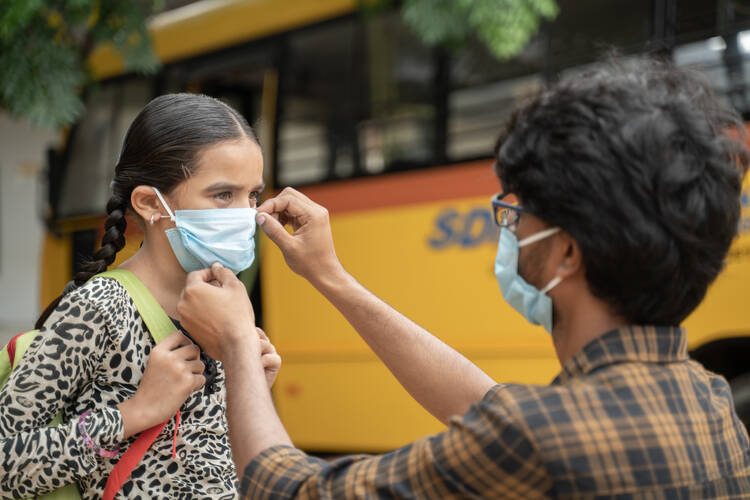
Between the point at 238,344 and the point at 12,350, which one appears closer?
the point at 238,344

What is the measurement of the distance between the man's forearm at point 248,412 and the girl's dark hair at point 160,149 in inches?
21.9

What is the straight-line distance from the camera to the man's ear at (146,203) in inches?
79.1

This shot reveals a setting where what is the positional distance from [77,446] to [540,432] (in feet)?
3.04

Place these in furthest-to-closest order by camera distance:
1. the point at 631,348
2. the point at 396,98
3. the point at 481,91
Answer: the point at 396,98, the point at 481,91, the point at 631,348

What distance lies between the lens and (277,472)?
1.45 m

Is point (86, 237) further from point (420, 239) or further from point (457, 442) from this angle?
point (457, 442)

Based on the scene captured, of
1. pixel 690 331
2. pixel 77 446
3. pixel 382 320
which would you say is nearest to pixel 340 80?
pixel 690 331

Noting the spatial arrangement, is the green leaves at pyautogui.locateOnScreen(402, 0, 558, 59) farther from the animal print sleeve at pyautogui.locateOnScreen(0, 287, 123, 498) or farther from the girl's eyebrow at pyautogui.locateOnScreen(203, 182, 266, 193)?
the animal print sleeve at pyautogui.locateOnScreen(0, 287, 123, 498)

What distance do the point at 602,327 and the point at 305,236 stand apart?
0.81m

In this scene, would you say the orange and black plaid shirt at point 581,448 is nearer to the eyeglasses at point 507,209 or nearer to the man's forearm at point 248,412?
the man's forearm at point 248,412

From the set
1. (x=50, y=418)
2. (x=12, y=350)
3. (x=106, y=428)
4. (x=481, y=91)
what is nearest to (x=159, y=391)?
(x=106, y=428)

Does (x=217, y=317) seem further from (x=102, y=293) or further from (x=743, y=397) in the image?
(x=743, y=397)

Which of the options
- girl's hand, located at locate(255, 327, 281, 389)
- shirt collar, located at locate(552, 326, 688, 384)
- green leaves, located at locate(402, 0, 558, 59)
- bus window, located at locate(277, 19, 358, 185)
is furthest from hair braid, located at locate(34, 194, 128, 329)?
bus window, located at locate(277, 19, 358, 185)

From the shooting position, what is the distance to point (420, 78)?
5668mm
